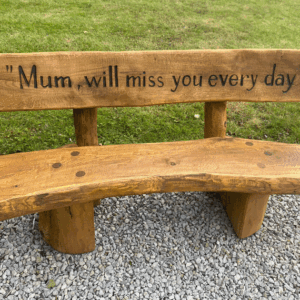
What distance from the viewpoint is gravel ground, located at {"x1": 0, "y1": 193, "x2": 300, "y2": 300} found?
2105mm

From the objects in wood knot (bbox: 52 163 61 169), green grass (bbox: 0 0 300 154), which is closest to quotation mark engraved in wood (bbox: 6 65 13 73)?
wood knot (bbox: 52 163 61 169)

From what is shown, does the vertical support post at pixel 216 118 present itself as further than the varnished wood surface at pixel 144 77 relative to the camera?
Yes

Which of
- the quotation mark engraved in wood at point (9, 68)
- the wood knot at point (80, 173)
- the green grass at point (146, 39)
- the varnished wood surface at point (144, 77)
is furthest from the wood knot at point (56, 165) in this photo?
the green grass at point (146, 39)

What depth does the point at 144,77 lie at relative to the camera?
2.26 meters

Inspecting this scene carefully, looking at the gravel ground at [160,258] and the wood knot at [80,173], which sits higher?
the wood knot at [80,173]

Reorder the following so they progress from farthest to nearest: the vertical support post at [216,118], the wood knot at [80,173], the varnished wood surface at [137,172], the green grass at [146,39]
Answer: the green grass at [146,39] → the vertical support post at [216,118] → the wood knot at [80,173] → the varnished wood surface at [137,172]

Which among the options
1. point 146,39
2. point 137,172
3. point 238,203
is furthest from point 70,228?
point 146,39

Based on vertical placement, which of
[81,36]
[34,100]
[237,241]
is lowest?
[237,241]

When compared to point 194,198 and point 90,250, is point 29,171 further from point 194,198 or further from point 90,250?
point 194,198

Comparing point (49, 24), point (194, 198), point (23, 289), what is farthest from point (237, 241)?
point (49, 24)

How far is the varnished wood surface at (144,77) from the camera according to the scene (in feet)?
6.97

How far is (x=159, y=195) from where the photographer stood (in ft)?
9.32

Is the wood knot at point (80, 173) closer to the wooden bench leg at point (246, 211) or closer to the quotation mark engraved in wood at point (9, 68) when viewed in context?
the quotation mark engraved in wood at point (9, 68)

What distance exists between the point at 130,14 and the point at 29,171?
5.32 metres
